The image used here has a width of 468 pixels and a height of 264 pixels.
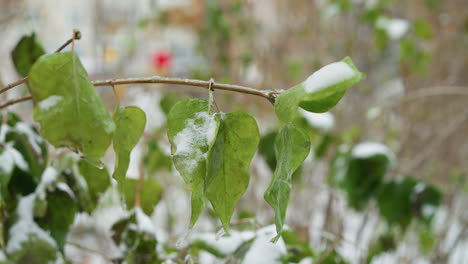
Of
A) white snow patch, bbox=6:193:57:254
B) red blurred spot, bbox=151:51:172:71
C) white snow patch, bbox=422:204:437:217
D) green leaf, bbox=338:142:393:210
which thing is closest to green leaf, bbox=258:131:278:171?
green leaf, bbox=338:142:393:210

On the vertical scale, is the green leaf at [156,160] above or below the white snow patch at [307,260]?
above

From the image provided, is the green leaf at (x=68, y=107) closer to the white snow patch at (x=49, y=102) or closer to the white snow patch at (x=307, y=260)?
the white snow patch at (x=49, y=102)

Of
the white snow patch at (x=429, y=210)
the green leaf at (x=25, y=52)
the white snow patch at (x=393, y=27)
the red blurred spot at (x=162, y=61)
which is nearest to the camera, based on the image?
the green leaf at (x=25, y=52)

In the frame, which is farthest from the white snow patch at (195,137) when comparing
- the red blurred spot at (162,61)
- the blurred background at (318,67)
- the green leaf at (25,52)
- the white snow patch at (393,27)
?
the red blurred spot at (162,61)

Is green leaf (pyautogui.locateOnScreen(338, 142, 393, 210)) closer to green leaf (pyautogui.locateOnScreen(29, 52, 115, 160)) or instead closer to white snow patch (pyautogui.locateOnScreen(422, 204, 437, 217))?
white snow patch (pyautogui.locateOnScreen(422, 204, 437, 217))

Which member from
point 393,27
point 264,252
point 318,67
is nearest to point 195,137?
point 264,252

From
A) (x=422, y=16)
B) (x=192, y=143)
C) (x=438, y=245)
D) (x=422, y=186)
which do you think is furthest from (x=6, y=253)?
(x=422, y=16)

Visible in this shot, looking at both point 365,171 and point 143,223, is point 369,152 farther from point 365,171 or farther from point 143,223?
point 143,223
